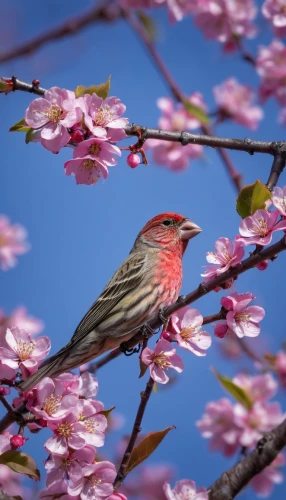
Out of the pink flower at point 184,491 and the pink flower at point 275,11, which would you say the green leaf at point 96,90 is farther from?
the pink flower at point 275,11

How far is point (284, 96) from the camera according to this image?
6.46m

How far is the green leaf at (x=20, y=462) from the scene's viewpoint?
2.87 m

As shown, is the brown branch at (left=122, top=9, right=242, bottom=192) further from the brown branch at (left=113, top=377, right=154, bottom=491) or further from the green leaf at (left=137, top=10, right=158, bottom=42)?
the brown branch at (left=113, top=377, right=154, bottom=491)

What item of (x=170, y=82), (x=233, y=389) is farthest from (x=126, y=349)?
(x=170, y=82)

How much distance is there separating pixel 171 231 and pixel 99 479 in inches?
101

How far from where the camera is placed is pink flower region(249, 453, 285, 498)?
15.1 ft

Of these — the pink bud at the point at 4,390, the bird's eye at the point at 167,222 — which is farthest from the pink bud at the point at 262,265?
the bird's eye at the point at 167,222

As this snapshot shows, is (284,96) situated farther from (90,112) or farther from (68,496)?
(68,496)

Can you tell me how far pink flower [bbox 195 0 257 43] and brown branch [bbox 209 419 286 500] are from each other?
4.09 metres

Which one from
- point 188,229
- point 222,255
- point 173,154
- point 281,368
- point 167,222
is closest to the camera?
point 222,255

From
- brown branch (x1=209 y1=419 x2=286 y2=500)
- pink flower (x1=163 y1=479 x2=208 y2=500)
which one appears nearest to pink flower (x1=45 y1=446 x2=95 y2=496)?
pink flower (x1=163 y1=479 x2=208 y2=500)

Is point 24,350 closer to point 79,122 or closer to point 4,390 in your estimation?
point 4,390

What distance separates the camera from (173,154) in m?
6.72

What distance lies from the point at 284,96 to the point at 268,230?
154 inches
